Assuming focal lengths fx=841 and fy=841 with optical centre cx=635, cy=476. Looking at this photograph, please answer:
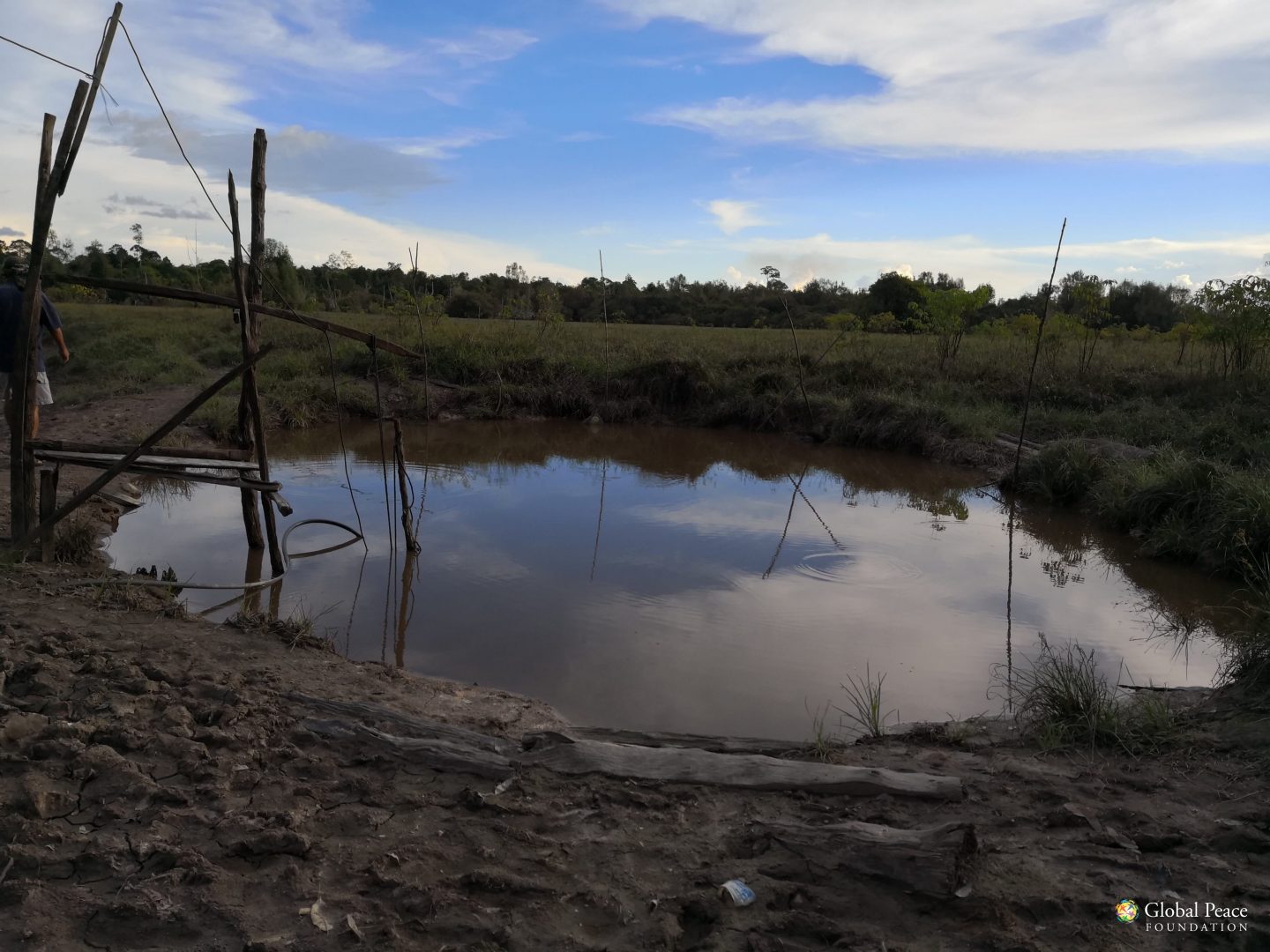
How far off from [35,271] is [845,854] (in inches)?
200

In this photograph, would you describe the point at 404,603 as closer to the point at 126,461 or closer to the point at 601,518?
the point at 126,461

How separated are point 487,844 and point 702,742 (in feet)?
3.75

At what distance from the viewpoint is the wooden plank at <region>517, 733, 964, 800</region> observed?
2863 millimetres

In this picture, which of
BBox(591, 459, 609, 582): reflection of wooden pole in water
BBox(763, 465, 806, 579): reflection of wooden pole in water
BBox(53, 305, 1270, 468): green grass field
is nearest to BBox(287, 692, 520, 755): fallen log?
BBox(591, 459, 609, 582): reflection of wooden pole in water

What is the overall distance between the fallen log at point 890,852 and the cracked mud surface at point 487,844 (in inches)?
1.0

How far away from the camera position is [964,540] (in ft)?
26.2

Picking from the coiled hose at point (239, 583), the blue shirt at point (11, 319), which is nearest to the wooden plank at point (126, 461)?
the coiled hose at point (239, 583)

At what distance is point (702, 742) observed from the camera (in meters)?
3.41

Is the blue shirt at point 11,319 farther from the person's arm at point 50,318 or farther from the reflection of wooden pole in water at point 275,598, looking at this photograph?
the reflection of wooden pole in water at point 275,598

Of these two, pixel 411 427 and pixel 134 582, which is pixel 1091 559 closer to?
pixel 134 582

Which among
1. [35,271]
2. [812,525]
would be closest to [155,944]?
[35,271]

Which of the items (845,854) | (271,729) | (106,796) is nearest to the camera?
(845,854)

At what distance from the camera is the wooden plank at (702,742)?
337 cm

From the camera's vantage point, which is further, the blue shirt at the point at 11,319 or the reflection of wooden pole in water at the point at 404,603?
the blue shirt at the point at 11,319
